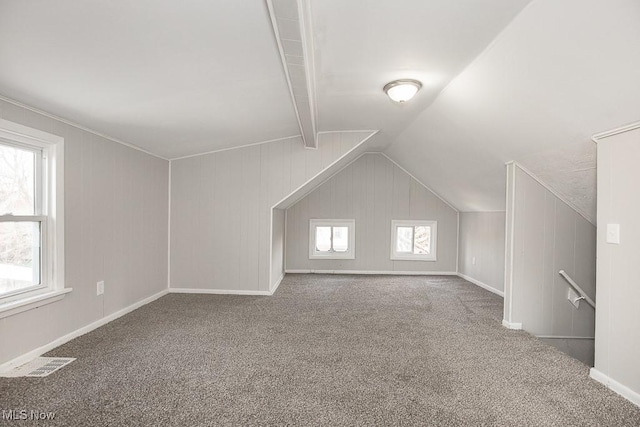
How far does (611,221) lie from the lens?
237cm

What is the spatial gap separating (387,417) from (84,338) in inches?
106

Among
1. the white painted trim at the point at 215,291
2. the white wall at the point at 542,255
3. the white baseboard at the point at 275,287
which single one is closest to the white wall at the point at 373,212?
the white baseboard at the point at 275,287

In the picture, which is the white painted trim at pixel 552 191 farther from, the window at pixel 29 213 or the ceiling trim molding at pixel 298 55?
the window at pixel 29 213

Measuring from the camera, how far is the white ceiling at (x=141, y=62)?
1649 mm

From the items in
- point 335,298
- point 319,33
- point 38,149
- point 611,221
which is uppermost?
point 319,33

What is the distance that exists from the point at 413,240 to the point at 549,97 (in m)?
4.65

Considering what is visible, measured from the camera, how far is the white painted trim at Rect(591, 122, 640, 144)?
7.15 feet

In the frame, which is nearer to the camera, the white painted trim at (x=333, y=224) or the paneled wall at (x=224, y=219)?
the paneled wall at (x=224, y=219)

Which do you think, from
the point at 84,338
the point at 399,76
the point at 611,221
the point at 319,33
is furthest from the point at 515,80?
the point at 84,338

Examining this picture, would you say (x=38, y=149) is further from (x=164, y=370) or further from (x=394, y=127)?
(x=394, y=127)

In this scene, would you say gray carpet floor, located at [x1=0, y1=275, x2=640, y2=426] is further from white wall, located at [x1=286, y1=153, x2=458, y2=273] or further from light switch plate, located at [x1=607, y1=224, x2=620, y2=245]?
white wall, located at [x1=286, y1=153, x2=458, y2=273]

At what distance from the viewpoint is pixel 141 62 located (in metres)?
2.13

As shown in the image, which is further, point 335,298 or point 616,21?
point 335,298

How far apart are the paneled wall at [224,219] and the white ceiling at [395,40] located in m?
1.89
